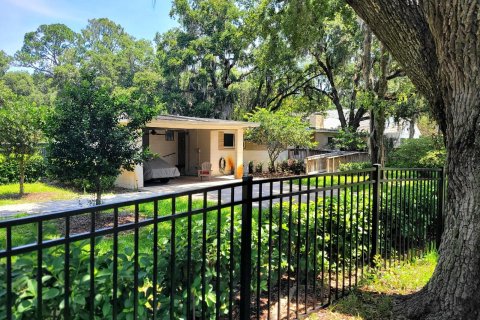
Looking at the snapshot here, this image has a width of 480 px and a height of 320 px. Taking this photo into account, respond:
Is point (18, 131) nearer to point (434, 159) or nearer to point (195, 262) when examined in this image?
point (195, 262)

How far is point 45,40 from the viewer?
195ft

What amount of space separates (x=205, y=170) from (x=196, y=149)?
2180 millimetres

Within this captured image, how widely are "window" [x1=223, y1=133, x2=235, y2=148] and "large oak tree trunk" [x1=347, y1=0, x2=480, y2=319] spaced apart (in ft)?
47.3

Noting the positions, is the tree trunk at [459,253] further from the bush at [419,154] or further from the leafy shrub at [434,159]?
the bush at [419,154]

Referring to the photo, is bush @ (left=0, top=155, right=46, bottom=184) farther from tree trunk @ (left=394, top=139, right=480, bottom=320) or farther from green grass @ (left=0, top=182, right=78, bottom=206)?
tree trunk @ (left=394, top=139, right=480, bottom=320)

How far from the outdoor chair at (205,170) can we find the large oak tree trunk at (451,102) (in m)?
12.5

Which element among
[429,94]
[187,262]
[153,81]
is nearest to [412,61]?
[429,94]

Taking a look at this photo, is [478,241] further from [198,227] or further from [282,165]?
[282,165]

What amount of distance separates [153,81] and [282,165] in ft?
47.9

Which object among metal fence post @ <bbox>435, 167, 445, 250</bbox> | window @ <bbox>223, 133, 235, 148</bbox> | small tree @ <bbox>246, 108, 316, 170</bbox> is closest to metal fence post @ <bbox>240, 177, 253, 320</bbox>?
metal fence post @ <bbox>435, 167, 445, 250</bbox>

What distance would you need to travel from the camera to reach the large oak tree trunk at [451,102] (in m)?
2.86

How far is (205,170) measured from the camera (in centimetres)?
1574

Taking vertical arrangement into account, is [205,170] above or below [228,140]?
below

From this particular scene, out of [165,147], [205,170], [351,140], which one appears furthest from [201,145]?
[351,140]
